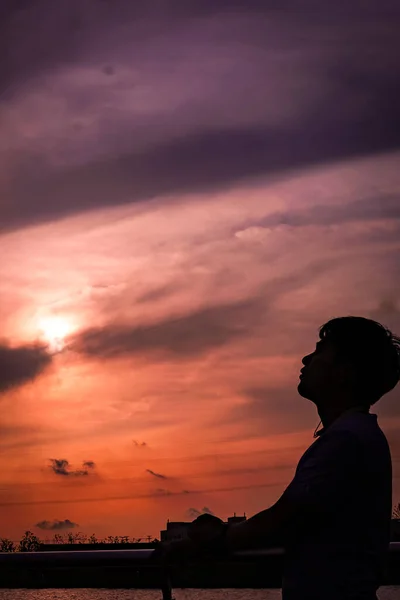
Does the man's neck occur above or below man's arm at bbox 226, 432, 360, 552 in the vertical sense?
above

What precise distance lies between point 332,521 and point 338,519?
0.08 feet

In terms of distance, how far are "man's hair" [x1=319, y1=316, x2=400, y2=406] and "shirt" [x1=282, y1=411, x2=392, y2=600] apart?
0.29 m

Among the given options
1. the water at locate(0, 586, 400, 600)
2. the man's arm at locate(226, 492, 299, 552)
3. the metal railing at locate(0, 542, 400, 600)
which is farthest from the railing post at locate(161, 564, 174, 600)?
the water at locate(0, 586, 400, 600)

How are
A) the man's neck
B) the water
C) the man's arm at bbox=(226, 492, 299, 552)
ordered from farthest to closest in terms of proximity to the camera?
the water < the man's neck < the man's arm at bbox=(226, 492, 299, 552)

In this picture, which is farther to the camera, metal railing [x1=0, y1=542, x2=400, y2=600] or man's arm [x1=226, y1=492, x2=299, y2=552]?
metal railing [x1=0, y1=542, x2=400, y2=600]

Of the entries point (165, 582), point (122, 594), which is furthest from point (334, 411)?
point (122, 594)

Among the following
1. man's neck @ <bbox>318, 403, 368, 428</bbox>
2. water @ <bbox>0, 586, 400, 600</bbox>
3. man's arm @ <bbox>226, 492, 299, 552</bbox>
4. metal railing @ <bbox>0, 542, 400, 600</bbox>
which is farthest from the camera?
water @ <bbox>0, 586, 400, 600</bbox>

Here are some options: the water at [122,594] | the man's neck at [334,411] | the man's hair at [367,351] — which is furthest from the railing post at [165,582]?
the water at [122,594]

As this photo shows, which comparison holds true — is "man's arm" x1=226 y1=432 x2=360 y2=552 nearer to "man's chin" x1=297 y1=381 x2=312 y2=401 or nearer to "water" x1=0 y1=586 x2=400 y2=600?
"man's chin" x1=297 y1=381 x2=312 y2=401

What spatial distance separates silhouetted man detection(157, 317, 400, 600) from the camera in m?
2.80

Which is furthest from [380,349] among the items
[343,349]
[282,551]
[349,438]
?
[282,551]

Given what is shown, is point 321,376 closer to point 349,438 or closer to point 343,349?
point 343,349

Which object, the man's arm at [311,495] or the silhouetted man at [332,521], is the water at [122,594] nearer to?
the silhouetted man at [332,521]

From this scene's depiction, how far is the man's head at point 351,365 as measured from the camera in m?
3.24
